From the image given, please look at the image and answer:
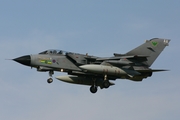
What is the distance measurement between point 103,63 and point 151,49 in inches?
161

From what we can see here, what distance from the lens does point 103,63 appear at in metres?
34.0

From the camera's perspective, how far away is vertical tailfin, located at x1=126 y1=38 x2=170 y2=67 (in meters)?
35.4

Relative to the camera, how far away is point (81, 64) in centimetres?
3425

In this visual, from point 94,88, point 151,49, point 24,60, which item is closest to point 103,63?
point 94,88

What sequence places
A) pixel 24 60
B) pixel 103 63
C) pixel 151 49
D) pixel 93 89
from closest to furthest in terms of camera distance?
pixel 24 60
pixel 103 63
pixel 151 49
pixel 93 89

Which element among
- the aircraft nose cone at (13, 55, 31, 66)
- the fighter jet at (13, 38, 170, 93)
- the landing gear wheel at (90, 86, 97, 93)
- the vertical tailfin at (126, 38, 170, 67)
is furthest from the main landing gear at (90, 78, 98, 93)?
the aircraft nose cone at (13, 55, 31, 66)

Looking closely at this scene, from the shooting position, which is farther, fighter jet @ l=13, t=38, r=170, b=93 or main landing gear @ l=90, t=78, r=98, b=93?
main landing gear @ l=90, t=78, r=98, b=93

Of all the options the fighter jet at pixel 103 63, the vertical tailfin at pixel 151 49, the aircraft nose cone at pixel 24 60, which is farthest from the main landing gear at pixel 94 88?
the aircraft nose cone at pixel 24 60

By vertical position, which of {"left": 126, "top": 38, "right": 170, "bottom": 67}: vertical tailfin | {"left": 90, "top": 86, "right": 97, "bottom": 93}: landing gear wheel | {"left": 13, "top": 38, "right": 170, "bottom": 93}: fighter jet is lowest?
{"left": 90, "top": 86, "right": 97, "bottom": 93}: landing gear wheel

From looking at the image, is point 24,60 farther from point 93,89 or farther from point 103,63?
point 93,89

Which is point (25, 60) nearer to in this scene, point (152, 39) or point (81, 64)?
point (81, 64)

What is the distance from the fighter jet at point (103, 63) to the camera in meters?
33.4

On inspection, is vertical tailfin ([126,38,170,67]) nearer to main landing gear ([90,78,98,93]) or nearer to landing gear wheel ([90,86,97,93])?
A: main landing gear ([90,78,98,93])

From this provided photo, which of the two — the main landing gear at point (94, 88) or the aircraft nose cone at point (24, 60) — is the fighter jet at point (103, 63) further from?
the main landing gear at point (94, 88)
